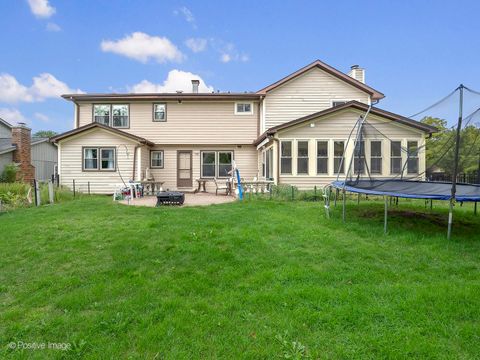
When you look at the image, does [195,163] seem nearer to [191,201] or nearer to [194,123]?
[194,123]

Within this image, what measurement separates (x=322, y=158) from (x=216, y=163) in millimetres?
5918

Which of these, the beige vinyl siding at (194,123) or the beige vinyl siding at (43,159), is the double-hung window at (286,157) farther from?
the beige vinyl siding at (43,159)

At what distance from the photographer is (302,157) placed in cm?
1281

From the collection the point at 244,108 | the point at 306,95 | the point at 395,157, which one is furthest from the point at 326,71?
the point at 395,157

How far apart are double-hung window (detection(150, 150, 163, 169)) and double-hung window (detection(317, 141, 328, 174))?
8.27 meters

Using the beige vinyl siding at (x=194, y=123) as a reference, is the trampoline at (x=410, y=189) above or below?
below

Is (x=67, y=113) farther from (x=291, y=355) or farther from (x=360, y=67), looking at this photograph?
(x=291, y=355)

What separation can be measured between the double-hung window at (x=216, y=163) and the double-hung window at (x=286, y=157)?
4.29 m

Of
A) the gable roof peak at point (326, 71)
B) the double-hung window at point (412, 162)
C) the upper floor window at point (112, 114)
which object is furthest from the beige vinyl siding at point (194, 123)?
the double-hung window at point (412, 162)

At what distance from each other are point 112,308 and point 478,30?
709 inches

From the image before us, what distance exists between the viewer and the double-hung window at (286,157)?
1275 cm

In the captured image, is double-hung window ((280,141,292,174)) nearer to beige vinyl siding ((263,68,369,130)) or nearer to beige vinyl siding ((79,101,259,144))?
beige vinyl siding ((263,68,369,130))

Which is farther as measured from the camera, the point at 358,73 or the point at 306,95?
the point at 358,73

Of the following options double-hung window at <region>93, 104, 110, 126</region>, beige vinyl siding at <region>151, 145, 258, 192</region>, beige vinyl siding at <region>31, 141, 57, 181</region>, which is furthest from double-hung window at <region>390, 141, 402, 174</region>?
beige vinyl siding at <region>31, 141, 57, 181</region>
